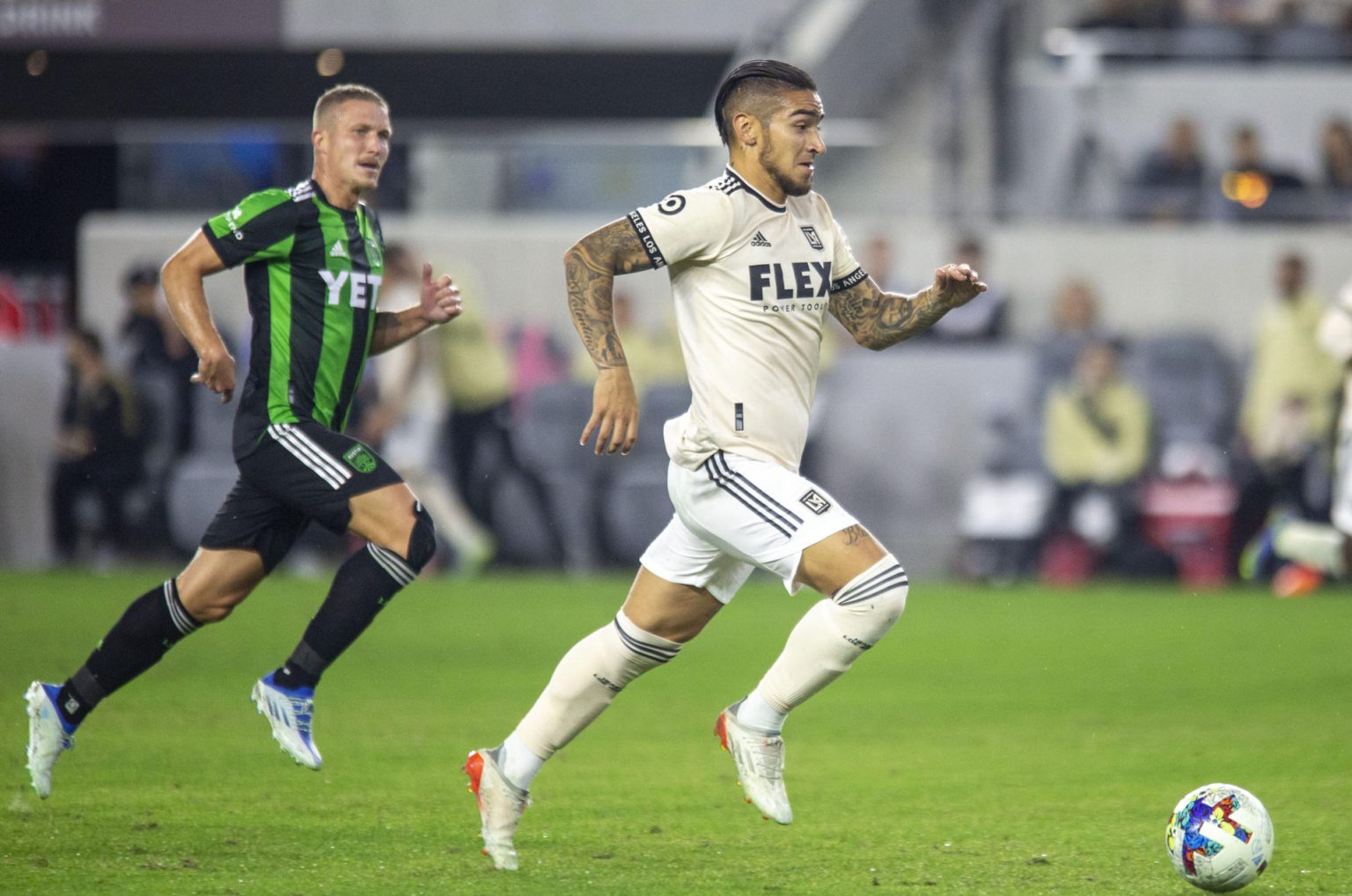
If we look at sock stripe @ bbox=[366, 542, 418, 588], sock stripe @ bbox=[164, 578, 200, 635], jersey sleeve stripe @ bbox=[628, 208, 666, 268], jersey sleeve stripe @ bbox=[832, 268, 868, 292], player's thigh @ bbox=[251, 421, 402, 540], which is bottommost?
sock stripe @ bbox=[164, 578, 200, 635]

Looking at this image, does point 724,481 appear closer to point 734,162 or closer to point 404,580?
point 734,162

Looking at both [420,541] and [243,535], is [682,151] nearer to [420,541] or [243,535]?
[243,535]

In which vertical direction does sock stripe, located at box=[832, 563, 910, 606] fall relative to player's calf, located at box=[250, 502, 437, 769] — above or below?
above

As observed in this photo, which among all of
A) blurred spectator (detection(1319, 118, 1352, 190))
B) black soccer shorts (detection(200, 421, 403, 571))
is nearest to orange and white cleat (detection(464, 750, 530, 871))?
black soccer shorts (detection(200, 421, 403, 571))

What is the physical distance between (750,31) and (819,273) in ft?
45.1

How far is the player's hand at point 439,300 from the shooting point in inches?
268

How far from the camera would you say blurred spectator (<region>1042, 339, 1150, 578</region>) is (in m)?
15.2

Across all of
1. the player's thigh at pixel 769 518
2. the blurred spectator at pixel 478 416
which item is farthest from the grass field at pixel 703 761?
the blurred spectator at pixel 478 416

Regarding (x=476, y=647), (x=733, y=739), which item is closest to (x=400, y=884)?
(x=733, y=739)

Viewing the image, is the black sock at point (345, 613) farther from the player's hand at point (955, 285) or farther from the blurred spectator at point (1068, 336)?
the blurred spectator at point (1068, 336)

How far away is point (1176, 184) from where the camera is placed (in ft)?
56.4

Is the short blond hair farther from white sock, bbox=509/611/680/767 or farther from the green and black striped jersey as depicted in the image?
white sock, bbox=509/611/680/767

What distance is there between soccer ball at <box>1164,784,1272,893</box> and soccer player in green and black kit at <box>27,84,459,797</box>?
2.57m

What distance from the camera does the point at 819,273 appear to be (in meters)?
5.87
